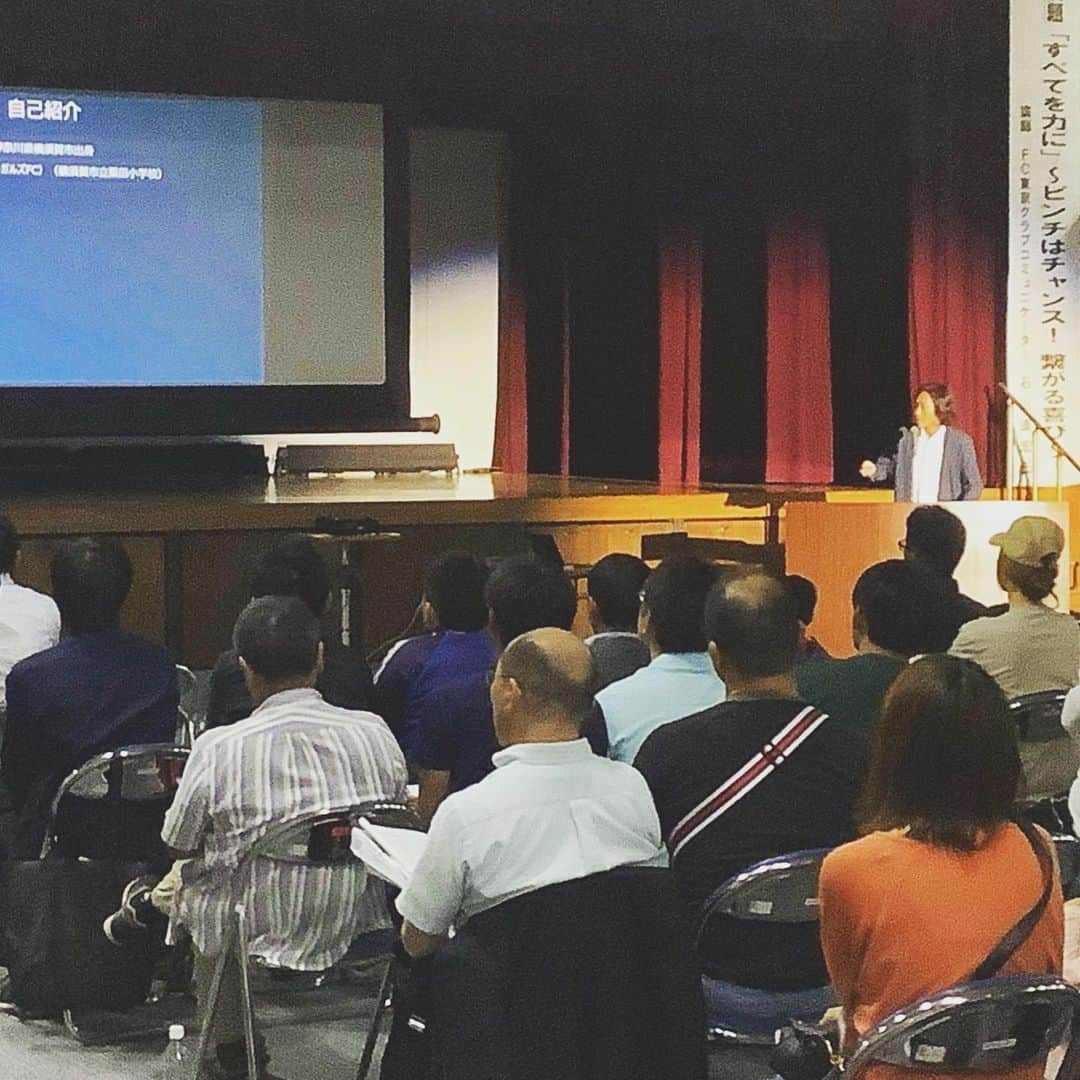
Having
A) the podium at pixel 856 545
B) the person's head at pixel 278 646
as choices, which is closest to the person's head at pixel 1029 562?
the person's head at pixel 278 646

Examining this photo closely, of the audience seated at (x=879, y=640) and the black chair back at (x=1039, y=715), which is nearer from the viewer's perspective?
the audience seated at (x=879, y=640)

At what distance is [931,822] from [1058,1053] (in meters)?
0.55

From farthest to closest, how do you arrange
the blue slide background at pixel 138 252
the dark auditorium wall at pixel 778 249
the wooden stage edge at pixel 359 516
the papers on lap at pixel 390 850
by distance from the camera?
the dark auditorium wall at pixel 778 249 → the blue slide background at pixel 138 252 → the wooden stage edge at pixel 359 516 → the papers on lap at pixel 390 850

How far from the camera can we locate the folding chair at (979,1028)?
1.88 metres

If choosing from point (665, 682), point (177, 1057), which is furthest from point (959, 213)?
point (177, 1057)

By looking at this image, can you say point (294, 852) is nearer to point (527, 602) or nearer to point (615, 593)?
point (527, 602)

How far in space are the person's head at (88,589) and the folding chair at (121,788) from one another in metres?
0.33

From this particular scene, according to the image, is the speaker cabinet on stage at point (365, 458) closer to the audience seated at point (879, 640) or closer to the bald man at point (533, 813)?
the audience seated at point (879, 640)

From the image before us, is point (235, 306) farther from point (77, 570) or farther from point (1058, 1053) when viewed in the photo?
point (1058, 1053)

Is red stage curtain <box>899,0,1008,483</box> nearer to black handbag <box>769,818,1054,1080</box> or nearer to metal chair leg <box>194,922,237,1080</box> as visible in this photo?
metal chair leg <box>194,922,237,1080</box>

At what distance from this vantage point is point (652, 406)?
1003cm

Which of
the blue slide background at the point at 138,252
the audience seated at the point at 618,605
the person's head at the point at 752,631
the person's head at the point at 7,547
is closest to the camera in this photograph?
the person's head at the point at 752,631

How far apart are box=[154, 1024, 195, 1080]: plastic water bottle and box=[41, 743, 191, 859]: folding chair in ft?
1.09

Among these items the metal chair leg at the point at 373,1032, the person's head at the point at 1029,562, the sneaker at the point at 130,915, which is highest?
the person's head at the point at 1029,562
